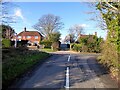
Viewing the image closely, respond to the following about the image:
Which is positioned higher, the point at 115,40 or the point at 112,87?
the point at 115,40

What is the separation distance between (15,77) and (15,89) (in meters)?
2.43

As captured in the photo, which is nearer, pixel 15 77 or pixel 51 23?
pixel 15 77

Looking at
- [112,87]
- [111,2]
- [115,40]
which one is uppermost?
[111,2]

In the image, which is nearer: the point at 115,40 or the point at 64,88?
the point at 64,88

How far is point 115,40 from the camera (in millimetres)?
14312

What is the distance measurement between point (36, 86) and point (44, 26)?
63.0 metres

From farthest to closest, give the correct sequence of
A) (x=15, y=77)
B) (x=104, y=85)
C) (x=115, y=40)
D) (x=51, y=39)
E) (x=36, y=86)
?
(x=51, y=39) < (x=115, y=40) < (x=15, y=77) < (x=104, y=85) < (x=36, y=86)

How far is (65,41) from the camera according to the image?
300 feet

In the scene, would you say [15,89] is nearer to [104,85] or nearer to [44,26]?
[104,85]

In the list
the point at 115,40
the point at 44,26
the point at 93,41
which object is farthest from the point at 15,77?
Answer: the point at 44,26

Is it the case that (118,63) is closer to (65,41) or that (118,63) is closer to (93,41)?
(93,41)

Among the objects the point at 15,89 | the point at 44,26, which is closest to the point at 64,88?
the point at 15,89

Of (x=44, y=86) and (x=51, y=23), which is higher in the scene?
(x=51, y=23)

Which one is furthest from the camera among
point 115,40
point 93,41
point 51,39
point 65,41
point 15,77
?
point 65,41
